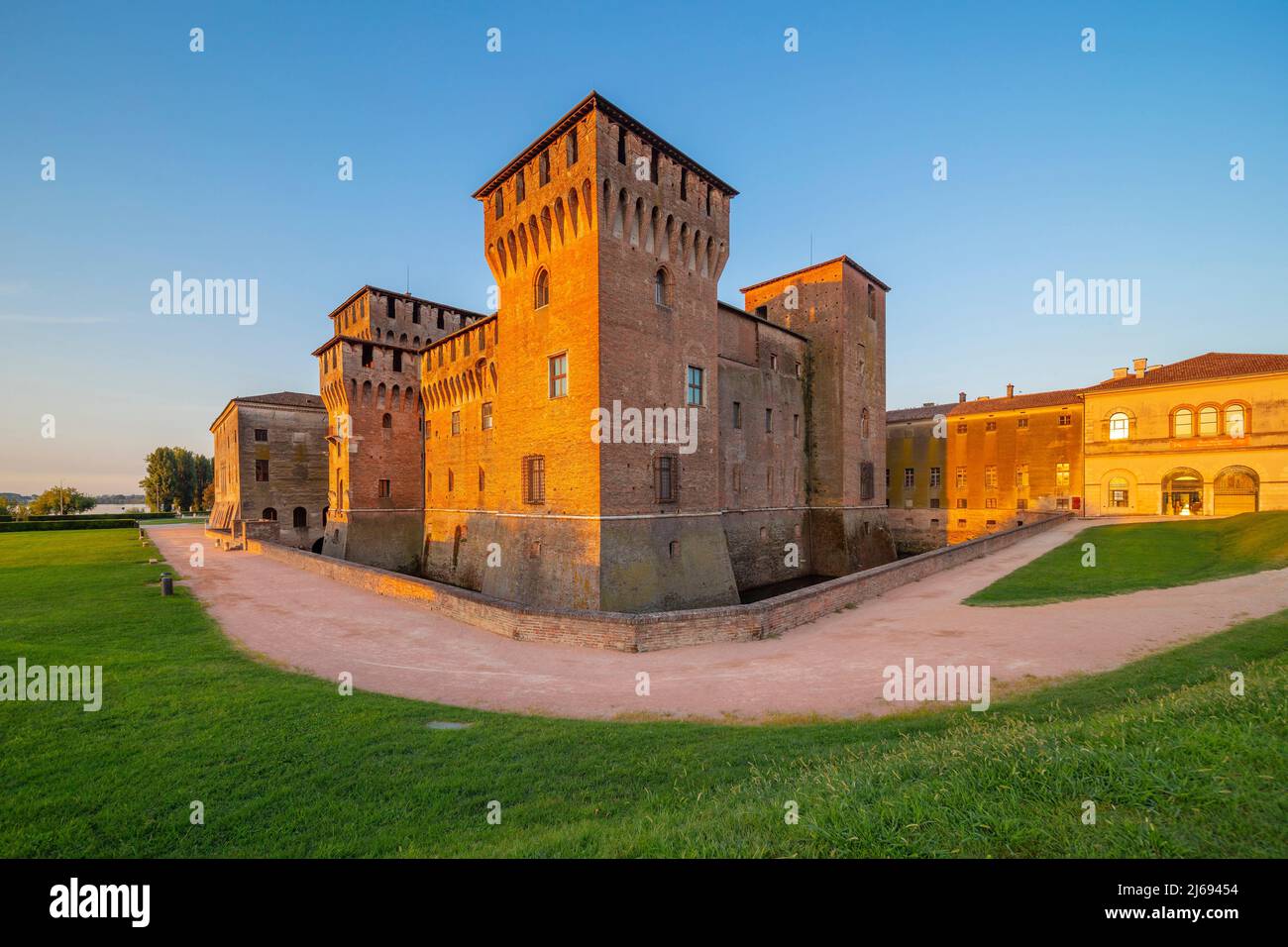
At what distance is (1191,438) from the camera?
33.0m

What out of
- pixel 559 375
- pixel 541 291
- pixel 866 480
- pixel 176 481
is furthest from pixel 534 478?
pixel 176 481

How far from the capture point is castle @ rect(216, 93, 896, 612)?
17.7 metres

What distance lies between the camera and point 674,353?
19797 millimetres

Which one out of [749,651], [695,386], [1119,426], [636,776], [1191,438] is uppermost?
[695,386]

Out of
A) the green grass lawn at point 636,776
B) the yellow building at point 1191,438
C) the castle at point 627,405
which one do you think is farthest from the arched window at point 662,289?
the yellow building at point 1191,438

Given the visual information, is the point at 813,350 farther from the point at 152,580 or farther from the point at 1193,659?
the point at 152,580

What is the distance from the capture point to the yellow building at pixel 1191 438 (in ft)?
100

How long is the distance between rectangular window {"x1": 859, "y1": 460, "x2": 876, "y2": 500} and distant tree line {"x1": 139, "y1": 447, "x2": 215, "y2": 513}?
89194 millimetres

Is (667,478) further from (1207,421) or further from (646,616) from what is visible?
(1207,421)

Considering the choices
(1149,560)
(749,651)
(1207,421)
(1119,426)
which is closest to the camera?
(749,651)

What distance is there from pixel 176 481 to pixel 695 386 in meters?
91.8

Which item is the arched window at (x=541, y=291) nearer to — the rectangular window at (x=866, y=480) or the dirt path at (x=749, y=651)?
the dirt path at (x=749, y=651)

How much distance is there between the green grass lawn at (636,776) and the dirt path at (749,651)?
49.2 inches
